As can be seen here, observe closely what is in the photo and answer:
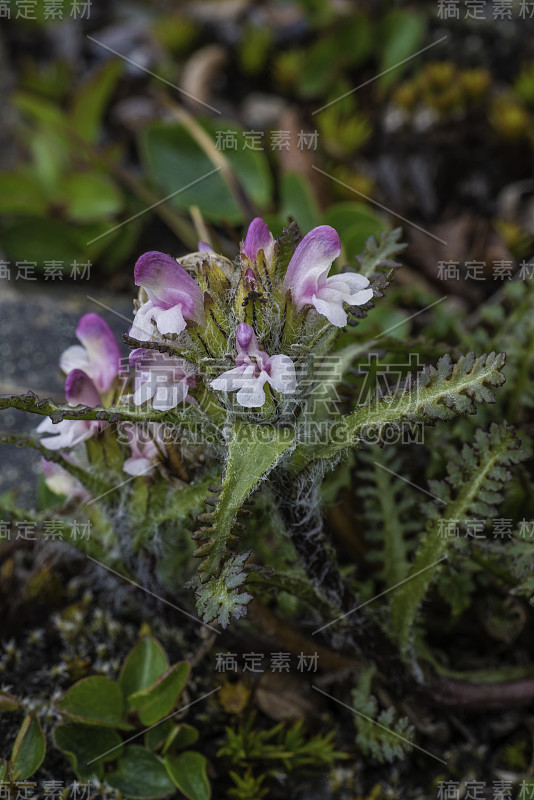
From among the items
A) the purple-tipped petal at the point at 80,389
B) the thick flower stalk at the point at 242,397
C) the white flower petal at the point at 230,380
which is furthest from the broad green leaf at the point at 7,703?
the white flower petal at the point at 230,380

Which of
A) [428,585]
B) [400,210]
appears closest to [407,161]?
[400,210]

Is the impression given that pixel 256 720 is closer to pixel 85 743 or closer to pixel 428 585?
pixel 85 743

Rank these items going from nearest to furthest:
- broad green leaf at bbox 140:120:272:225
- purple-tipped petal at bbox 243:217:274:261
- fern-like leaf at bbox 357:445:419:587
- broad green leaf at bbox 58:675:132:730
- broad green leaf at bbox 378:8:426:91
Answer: purple-tipped petal at bbox 243:217:274:261
broad green leaf at bbox 58:675:132:730
fern-like leaf at bbox 357:445:419:587
broad green leaf at bbox 140:120:272:225
broad green leaf at bbox 378:8:426:91

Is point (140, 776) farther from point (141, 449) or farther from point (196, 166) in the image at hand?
point (196, 166)

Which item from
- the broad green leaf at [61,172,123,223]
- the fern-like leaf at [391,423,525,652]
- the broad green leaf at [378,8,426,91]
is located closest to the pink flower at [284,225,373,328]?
the fern-like leaf at [391,423,525,652]

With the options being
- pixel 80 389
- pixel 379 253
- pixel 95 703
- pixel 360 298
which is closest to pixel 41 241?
pixel 80 389

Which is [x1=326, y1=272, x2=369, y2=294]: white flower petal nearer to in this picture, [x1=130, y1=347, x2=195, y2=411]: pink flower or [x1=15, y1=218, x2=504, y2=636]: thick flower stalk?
[x1=15, y1=218, x2=504, y2=636]: thick flower stalk
